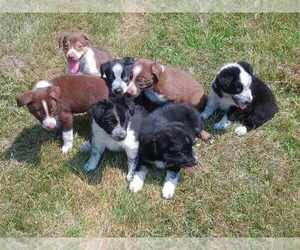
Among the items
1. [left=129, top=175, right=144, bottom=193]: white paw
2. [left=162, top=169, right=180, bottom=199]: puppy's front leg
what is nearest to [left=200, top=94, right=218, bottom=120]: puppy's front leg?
[left=162, top=169, right=180, bottom=199]: puppy's front leg

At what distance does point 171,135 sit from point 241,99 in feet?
3.79

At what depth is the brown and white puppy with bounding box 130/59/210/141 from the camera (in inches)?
279

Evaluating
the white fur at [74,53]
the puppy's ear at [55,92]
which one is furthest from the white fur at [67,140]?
the white fur at [74,53]

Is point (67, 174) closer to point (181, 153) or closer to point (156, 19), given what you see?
point (181, 153)

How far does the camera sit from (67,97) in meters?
6.95

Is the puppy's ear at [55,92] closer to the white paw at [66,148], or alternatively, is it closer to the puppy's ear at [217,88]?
the white paw at [66,148]

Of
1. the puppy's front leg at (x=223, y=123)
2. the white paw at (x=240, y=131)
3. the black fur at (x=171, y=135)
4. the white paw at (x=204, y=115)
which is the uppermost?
the black fur at (x=171, y=135)

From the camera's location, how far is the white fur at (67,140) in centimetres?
702

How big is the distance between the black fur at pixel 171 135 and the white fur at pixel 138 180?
5.1 inches

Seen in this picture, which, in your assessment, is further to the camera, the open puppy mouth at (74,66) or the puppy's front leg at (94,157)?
the open puppy mouth at (74,66)

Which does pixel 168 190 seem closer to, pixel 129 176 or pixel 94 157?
pixel 129 176

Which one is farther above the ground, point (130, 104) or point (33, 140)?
point (130, 104)

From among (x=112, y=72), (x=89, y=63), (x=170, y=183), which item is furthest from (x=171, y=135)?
→ (x=89, y=63)

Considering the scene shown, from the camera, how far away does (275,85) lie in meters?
7.94
